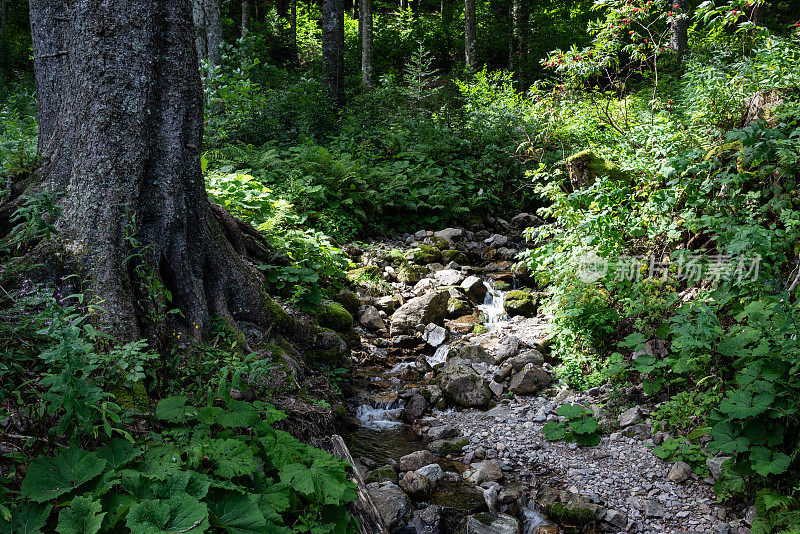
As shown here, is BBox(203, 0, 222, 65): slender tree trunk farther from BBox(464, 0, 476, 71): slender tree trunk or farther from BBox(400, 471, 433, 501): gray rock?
BBox(400, 471, 433, 501): gray rock

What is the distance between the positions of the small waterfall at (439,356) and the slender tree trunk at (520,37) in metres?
15.7

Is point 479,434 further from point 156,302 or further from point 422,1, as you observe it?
point 422,1

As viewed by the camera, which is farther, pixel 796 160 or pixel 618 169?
pixel 618 169

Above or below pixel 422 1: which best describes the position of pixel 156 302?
below

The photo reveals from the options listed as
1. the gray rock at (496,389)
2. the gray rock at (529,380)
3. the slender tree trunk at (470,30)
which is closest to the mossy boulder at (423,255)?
the gray rock at (496,389)

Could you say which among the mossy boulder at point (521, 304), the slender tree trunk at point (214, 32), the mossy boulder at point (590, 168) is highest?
the slender tree trunk at point (214, 32)

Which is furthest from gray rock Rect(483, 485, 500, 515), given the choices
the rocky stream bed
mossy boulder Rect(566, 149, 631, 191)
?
mossy boulder Rect(566, 149, 631, 191)

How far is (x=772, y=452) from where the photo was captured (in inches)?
138

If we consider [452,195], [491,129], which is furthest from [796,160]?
[491,129]

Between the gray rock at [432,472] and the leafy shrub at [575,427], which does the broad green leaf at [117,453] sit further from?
the leafy shrub at [575,427]

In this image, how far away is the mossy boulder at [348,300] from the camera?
743 centimetres

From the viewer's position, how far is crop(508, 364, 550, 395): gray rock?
238 inches

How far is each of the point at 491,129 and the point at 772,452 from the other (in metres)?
11.3

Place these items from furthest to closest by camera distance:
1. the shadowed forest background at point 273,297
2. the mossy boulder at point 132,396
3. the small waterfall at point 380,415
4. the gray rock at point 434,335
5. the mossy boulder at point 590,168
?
the gray rock at point 434,335 < the mossy boulder at point 590,168 < the small waterfall at point 380,415 < the mossy boulder at point 132,396 < the shadowed forest background at point 273,297
